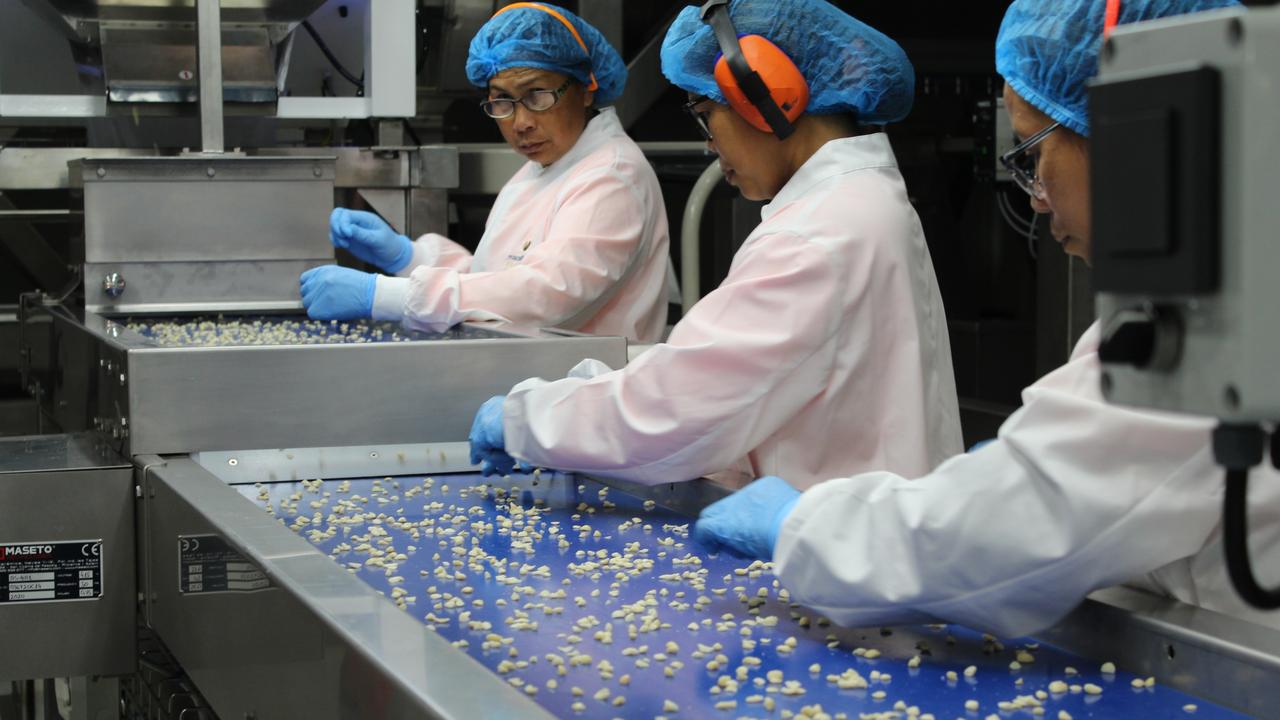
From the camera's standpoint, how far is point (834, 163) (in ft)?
6.08

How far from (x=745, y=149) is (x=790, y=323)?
13.0 inches

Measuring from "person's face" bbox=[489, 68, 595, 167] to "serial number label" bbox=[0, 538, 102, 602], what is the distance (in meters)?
1.37

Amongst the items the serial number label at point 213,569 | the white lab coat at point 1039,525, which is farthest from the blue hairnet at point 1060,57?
the serial number label at point 213,569

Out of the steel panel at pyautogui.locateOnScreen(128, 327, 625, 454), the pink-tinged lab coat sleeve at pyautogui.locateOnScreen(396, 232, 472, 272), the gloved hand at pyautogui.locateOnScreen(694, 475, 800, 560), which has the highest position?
the pink-tinged lab coat sleeve at pyautogui.locateOnScreen(396, 232, 472, 272)

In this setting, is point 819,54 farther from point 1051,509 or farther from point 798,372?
point 1051,509

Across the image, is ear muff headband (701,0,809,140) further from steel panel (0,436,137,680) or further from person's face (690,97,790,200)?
steel panel (0,436,137,680)

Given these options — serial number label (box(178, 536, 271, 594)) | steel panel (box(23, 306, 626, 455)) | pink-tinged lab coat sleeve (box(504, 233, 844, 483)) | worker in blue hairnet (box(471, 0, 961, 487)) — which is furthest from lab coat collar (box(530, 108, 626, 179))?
serial number label (box(178, 536, 271, 594))

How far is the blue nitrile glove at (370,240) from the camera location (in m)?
3.34

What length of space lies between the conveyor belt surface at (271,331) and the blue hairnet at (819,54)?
67 cm

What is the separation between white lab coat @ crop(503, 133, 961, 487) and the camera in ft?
5.61

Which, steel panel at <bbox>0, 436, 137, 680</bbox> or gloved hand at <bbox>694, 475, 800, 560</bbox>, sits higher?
gloved hand at <bbox>694, 475, 800, 560</bbox>

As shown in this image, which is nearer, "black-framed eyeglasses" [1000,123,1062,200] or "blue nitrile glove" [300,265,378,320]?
"black-framed eyeglasses" [1000,123,1062,200]

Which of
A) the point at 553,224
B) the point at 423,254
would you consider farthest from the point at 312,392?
the point at 423,254

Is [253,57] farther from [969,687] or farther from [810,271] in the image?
[969,687]
